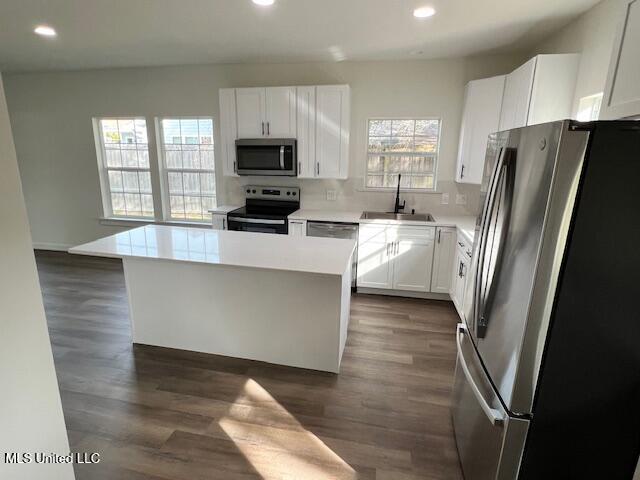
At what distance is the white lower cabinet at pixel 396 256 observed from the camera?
367 cm

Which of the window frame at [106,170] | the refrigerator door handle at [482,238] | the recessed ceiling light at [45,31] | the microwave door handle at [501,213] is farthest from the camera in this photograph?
the window frame at [106,170]

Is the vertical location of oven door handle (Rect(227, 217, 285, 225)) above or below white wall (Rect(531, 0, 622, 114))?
below

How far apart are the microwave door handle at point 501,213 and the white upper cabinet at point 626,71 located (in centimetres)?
42

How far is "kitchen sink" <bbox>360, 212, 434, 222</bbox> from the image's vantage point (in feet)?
13.1

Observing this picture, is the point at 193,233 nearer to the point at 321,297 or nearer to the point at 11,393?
the point at 321,297

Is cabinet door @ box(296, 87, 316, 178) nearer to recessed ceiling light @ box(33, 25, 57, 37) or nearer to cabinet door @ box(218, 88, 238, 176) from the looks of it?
cabinet door @ box(218, 88, 238, 176)

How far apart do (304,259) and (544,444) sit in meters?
1.53

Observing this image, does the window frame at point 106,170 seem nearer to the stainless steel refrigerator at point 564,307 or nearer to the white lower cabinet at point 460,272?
the white lower cabinet at point 460,272

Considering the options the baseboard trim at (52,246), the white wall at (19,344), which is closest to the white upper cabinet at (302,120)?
the white wall at (19,344)

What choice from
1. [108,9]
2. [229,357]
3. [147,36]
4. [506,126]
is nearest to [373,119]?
[506,126]

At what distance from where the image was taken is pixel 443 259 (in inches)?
144

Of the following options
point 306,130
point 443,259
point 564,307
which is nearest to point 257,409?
point 564,307

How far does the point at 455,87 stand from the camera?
12.6 feet

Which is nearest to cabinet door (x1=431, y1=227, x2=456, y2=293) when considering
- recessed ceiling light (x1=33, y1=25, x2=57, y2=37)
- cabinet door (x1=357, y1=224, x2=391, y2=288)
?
cabinet door (x1=357, y1=224, x2=391, y2=288)
